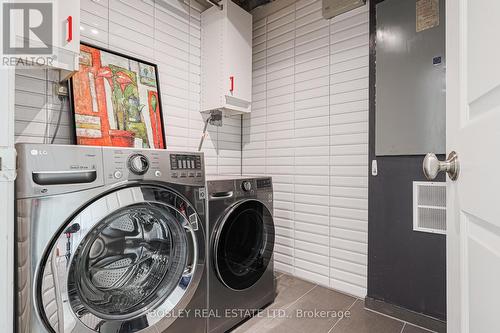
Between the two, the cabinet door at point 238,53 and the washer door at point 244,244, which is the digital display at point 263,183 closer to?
the washer door at point 244,244

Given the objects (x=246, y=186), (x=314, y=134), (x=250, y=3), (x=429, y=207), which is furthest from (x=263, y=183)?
(x=250, y=3)

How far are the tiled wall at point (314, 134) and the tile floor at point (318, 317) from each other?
0.17m

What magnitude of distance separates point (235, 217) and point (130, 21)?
61.4 inches

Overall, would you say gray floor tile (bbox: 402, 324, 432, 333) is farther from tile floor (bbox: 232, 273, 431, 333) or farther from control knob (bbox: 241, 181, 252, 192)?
control knob (bbox: 241, 181, 252, 192)

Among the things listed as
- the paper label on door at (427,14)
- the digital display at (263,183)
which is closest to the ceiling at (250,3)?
the paper label on door at (427,14)

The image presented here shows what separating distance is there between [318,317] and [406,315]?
0.54 metres

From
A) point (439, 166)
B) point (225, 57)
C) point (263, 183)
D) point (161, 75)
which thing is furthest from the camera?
point (225, 57)

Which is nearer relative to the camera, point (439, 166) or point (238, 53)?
point (439, 166)

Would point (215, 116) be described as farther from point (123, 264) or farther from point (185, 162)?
point (123, 264)

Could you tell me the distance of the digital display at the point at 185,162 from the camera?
1231 millimetres

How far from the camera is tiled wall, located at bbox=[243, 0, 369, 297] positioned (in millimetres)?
1894

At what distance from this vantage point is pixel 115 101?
1645mm

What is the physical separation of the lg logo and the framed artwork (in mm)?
349

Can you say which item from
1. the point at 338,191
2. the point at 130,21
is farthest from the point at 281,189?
the point at 130,21
